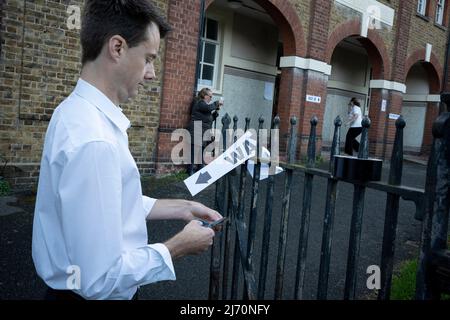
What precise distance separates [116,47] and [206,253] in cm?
343

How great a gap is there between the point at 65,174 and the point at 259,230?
4.17m

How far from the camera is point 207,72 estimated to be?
37.6ft

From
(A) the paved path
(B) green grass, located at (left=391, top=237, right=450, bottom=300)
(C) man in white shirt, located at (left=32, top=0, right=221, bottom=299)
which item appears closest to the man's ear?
(C) man in white shirt, located at (left=32, top=0, right=221, bottom=299)

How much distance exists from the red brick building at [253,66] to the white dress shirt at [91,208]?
5.44m

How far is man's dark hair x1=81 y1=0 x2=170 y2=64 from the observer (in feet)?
4.55

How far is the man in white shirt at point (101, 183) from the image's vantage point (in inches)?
47.0

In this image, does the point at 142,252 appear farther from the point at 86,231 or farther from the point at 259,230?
the point at 259,230

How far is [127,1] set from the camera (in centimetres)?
139

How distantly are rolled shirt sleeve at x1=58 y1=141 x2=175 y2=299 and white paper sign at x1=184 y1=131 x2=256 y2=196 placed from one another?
3.03 feet

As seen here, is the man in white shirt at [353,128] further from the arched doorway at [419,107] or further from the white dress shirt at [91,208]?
the white dress shirt at [91,208]

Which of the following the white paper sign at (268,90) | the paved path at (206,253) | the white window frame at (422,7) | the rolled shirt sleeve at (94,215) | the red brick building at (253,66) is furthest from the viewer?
the white window frame at (422,7)

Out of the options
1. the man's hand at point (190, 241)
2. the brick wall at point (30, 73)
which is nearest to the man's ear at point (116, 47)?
the man's hand at point (190, 241)

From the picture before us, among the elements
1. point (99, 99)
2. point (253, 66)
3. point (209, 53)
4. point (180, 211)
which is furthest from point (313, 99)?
point (99, 99)

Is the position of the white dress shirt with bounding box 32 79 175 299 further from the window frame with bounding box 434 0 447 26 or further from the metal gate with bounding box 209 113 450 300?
the window frame with bounding box 434 0 447 26
